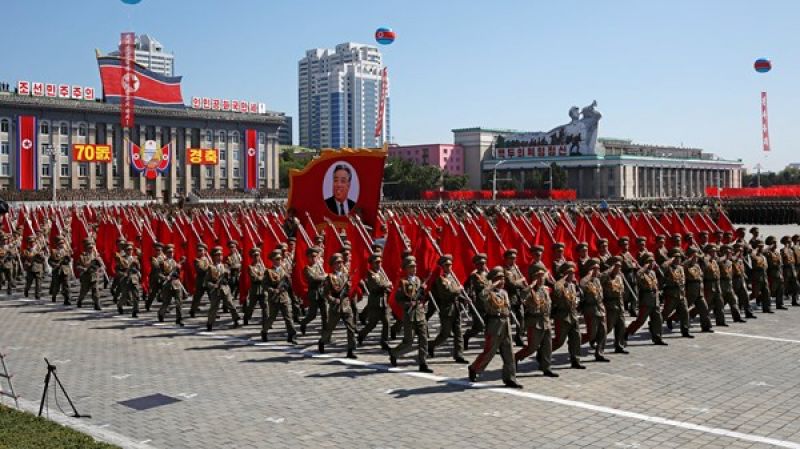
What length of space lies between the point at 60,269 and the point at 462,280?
9.70m

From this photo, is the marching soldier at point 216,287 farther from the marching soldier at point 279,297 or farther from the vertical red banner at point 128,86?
the vertical red banner at point 128,86

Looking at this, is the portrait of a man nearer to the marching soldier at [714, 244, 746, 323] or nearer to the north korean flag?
the marching soldier at [714, 244, 746, 323]

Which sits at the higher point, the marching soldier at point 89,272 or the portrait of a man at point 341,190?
the portrait of a man at point 341,190

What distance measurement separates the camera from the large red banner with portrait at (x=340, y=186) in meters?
19.3

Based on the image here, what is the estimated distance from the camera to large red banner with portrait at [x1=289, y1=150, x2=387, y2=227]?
19.3m

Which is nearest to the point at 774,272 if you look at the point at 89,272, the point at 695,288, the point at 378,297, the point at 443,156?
the point at 695,288

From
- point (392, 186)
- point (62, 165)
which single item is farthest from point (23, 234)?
point (392, 186)

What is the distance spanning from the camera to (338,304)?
12.2m

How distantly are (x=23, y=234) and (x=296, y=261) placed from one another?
13117mm

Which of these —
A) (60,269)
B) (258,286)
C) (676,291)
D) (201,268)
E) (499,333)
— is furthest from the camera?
(60,269)

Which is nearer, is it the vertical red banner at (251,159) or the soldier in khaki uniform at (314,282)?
the soldier in khaki uniform at (314,282)

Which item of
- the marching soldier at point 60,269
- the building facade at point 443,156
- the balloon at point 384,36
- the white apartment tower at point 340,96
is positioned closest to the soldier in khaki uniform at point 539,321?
the marching soldier at point 60,269

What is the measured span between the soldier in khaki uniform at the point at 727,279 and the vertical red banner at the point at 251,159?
247ft

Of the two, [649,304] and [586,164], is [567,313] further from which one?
[586,164]
